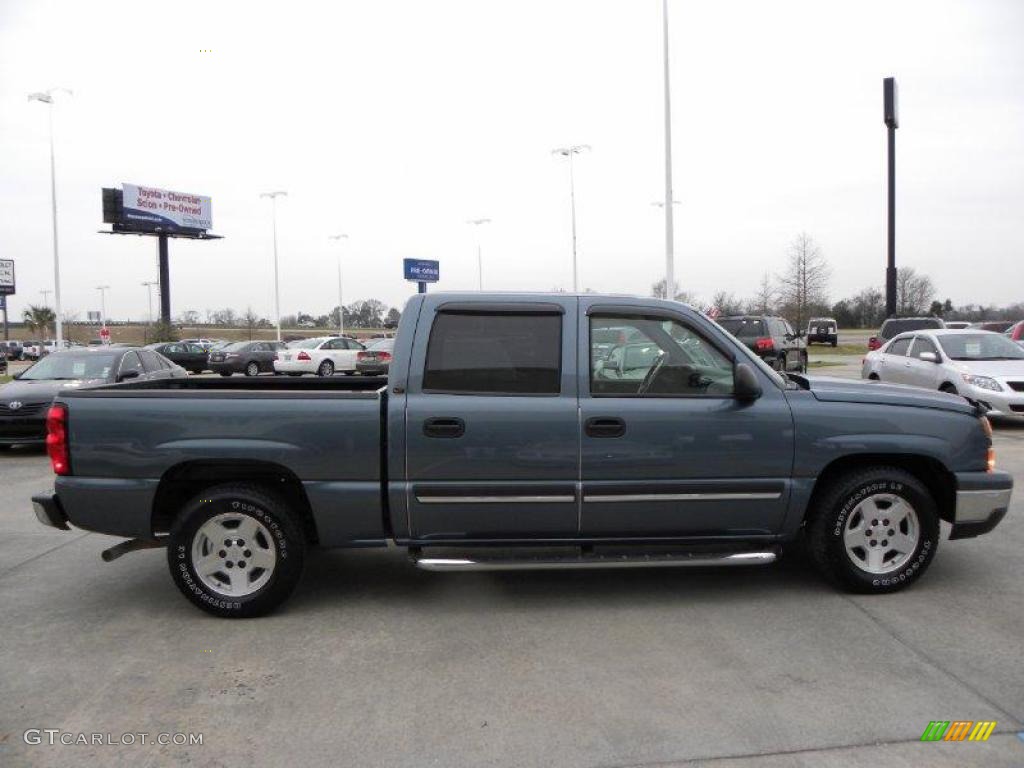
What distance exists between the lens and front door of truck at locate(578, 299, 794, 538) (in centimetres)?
447

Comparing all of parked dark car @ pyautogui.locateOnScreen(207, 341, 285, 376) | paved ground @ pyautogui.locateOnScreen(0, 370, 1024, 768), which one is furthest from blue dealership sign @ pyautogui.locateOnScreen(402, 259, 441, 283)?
paved ground @ pyautogui.locateOnScreen(0, 370, 1024, 768)

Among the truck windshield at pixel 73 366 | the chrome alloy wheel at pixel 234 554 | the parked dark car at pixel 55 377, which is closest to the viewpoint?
the chrome alloy wheel at pixel 234 554

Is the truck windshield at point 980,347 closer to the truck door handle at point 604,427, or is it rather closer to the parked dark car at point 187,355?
the truck door handle at point 604,427

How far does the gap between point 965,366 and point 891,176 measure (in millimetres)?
20357

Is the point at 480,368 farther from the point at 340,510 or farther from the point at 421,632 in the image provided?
the point at 421,632

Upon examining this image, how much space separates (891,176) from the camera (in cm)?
2934

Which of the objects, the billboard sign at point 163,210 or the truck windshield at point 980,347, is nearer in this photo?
the truck windshield at point 980,347

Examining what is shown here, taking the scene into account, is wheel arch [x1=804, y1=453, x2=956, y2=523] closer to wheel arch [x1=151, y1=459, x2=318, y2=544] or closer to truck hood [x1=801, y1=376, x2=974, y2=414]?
truck hood [x1=801, y1=376, x2=974, y2=414]

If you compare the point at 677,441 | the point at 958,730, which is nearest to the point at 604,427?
the point at 677,441

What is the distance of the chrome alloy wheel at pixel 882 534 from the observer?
15.5 ft

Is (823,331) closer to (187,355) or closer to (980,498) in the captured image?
(187,355)

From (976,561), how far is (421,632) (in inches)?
156

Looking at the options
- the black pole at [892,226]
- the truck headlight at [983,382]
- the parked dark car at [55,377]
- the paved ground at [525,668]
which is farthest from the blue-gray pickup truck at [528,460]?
the black pole at [892,226]

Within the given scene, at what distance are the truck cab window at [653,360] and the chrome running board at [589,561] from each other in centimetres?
94
